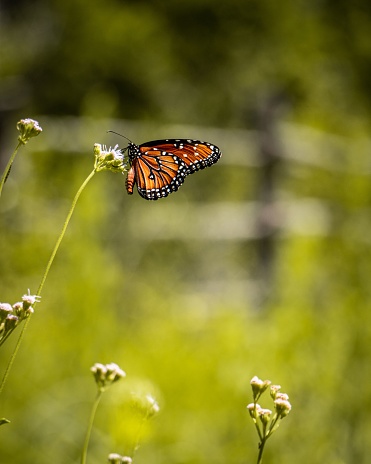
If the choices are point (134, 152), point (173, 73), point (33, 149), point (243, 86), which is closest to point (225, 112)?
point (243, 86)

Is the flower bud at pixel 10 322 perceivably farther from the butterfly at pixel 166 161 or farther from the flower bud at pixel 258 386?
the butterfly at pixel 166 161

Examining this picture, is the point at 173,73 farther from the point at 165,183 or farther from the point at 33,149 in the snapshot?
the point at 165,183

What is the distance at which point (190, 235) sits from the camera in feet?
16.2

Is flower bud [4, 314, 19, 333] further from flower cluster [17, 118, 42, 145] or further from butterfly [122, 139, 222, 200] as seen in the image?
butterfly [122, 139, 222, 200]

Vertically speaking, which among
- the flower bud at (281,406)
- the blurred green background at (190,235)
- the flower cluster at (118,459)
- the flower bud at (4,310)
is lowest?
the flower cluster at (118,459)

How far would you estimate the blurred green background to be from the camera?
1.91 meters

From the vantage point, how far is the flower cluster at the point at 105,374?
0.70m

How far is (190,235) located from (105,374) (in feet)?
13.8

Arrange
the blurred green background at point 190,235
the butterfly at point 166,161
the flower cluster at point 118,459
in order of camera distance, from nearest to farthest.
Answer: the flower cluster at point 118,459
the butterfly at point 166,161
the blurred green background at point 190,235

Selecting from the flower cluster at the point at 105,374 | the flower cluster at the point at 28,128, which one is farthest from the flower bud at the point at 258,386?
the flower cluster at the point at 28,128

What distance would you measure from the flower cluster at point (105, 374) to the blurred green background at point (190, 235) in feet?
0.19

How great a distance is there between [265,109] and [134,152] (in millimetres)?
4046

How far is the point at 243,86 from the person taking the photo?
4.97 metres

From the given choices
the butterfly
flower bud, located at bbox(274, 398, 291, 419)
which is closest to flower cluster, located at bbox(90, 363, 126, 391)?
flower bud, located at bbox(274, 398, 291, 419)
